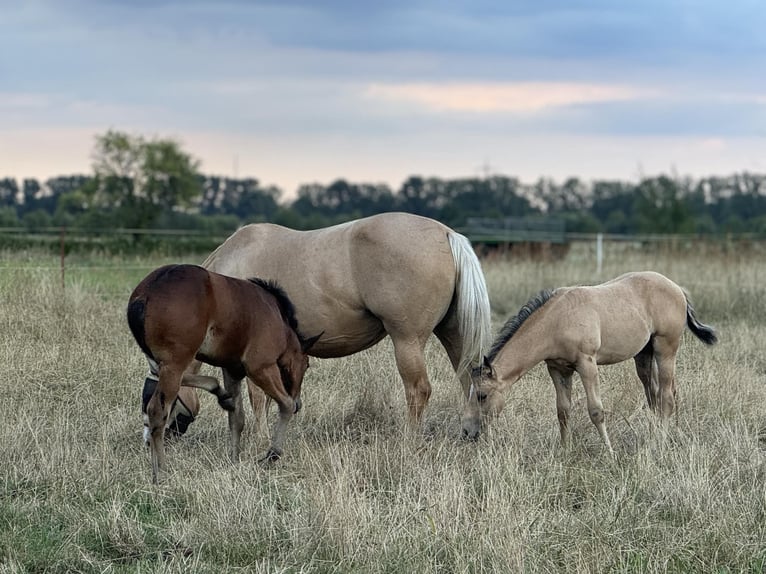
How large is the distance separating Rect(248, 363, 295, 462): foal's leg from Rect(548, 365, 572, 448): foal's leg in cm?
189

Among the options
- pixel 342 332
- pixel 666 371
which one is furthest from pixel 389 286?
pixel 666 371

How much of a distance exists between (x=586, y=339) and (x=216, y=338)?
2.53 meters

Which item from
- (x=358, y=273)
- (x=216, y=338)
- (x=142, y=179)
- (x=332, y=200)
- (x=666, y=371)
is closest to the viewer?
(x=216, y=338)

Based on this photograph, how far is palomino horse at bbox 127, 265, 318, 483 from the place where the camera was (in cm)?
534

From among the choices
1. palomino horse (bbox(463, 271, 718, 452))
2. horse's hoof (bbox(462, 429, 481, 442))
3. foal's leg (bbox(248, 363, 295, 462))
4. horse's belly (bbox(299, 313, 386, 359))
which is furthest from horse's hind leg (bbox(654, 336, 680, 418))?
foal's leg (bbox(248, 363, 295, 462))

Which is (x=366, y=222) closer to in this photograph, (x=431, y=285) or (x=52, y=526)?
(x=431, y=285)

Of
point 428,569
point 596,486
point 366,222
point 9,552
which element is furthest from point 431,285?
point 9,552

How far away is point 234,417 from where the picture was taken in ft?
19.5

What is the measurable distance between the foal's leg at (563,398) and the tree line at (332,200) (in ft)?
81.9

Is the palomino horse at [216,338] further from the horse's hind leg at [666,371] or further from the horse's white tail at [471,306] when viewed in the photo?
the horse's hind leg at [666,371]

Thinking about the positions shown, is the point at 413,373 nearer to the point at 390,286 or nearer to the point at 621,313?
the point at 390,286

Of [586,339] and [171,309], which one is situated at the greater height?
[171,309]

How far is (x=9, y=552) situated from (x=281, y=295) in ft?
A: 8.51

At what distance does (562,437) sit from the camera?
20.6ft
